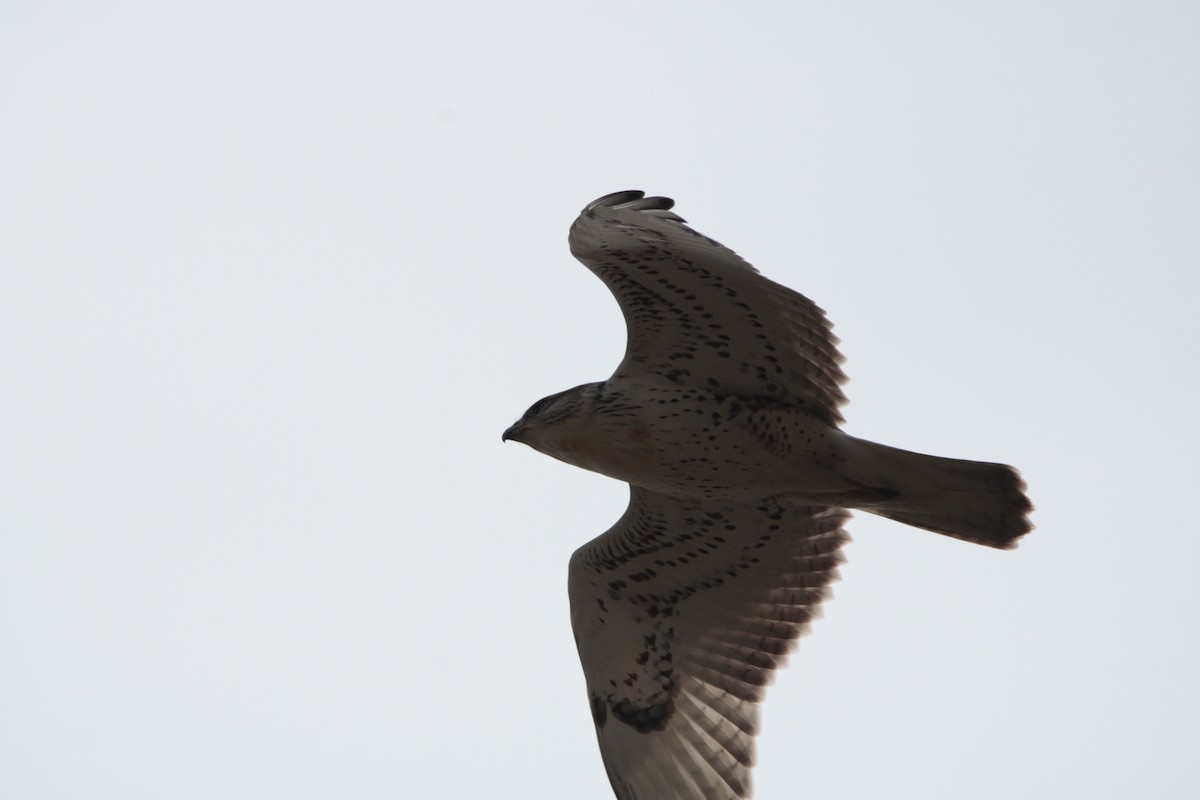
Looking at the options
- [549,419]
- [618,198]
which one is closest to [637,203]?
[618,198]

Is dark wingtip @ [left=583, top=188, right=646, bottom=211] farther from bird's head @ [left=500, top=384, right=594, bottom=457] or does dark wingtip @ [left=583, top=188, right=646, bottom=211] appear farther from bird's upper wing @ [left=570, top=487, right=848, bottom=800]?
bird's upper wing @ [left=570, top=487, right=848, bottom=800]

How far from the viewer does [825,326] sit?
7281 mm

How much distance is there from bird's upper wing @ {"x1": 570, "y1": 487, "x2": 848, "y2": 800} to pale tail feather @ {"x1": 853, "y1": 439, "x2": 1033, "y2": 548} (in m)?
0.79

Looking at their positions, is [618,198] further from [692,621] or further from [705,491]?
[692,621]

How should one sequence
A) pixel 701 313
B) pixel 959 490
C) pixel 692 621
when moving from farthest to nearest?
pixel 692 621 < pixel 959 490 < pixel 701 313

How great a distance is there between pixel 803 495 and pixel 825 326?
3.56 feet

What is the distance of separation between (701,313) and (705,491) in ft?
3.77

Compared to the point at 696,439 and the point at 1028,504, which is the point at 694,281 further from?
the point at 1028,504

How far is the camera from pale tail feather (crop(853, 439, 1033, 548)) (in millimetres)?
7355

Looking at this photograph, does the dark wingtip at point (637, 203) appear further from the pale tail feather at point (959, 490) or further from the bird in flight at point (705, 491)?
the pale tail feather at point (959, 490)

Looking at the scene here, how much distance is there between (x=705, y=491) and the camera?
25.5 ft

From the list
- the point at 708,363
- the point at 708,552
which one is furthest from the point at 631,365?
the point at 708,552

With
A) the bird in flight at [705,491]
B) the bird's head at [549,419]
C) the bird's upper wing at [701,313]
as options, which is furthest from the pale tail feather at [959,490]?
the bird's head at [549,419]

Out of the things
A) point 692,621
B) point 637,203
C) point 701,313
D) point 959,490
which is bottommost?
point 692,621
